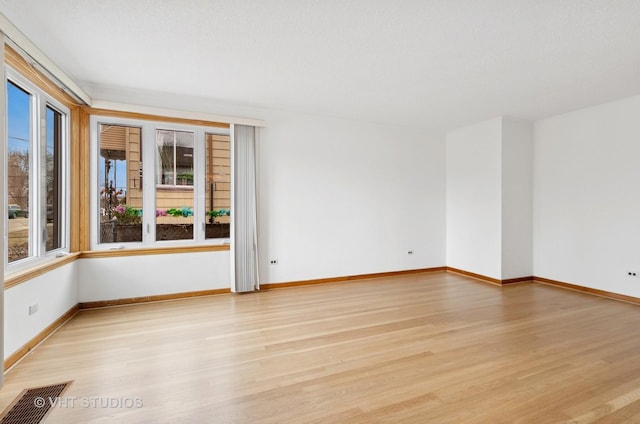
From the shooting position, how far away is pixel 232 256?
180 inches

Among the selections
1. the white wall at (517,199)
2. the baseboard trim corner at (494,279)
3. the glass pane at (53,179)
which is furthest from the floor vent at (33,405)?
the white wall at (517,199)

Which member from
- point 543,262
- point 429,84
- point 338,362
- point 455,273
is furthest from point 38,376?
point 543,262

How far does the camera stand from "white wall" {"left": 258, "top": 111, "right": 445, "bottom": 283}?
494 centimetres

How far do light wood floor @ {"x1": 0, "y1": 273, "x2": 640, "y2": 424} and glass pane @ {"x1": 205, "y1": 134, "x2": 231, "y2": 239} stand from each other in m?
1.13

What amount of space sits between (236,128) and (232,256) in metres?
1.85

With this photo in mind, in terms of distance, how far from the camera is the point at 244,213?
463 cm

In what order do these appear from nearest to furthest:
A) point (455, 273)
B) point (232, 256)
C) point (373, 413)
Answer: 1. point (373, 413)
2. point (232, 256)
3. point (455, 273)

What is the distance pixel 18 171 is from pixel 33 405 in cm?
204

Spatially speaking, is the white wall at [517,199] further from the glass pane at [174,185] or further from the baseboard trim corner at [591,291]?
the glass pane at [174,185]

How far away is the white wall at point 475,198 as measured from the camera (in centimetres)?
524

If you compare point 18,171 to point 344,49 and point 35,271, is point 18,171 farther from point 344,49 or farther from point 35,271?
point 344,49

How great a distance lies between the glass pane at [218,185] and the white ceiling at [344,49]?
59 centimetres

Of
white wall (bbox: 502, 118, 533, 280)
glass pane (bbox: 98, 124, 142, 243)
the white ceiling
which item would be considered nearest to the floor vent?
glass pane (bbox: 98, 124, 142, 243)

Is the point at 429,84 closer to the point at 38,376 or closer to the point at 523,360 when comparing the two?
the point at 523,360
